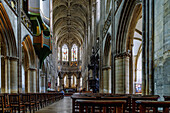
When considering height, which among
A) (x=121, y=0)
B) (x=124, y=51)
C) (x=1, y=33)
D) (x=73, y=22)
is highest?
(x=73, y=22)

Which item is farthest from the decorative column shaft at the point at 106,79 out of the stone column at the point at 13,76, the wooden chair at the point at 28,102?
the wooden chair at the point at 28,102

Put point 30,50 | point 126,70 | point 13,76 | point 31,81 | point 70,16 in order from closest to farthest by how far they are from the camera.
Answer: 1. point 126,70
2. point 13,76
3. point 30,50
4. point 31,81
5. point 70,16

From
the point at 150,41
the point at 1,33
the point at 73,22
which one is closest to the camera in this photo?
the point at 150,41

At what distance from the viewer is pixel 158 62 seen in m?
5.34

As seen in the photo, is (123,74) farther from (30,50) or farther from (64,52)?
(64,52)

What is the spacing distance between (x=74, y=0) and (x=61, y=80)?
21058 millimetres

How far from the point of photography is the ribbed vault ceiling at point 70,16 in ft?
92.0

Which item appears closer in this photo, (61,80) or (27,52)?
(27,52)

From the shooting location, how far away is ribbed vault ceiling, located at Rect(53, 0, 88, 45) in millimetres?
28031

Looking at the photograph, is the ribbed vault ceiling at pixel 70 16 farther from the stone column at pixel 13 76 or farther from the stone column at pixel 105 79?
the stone column at pixel 13 76

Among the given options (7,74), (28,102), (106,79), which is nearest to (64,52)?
(106,79)

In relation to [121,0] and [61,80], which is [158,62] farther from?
[61,80]

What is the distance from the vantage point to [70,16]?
32312mm

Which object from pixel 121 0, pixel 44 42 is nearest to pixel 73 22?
pixel 44 42
